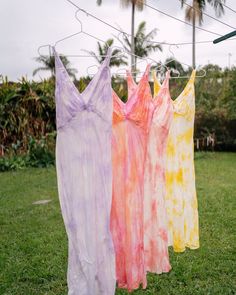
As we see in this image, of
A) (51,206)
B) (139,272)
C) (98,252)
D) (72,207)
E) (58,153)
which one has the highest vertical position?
(58,153)

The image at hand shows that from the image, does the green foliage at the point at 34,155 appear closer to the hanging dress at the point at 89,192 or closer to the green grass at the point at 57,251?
the green grass at the point at 57,251

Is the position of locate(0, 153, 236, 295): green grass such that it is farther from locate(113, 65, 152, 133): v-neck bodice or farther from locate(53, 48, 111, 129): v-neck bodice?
locate(53, 48, 111, 129): v-neck bodice

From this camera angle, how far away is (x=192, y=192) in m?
2.59

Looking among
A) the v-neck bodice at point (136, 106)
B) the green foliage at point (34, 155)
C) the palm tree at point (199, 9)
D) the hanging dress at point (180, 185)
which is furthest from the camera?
the green foliage at point (34, 155)

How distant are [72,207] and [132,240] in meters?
0.36

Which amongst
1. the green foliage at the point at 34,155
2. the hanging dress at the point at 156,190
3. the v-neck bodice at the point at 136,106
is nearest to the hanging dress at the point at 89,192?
the v-neck bodice at the point at 136,106

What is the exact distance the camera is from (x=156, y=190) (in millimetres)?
2273

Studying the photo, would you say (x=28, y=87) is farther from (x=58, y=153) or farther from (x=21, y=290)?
(x=58, y=153)

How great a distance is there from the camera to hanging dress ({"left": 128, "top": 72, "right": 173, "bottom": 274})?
2232mm

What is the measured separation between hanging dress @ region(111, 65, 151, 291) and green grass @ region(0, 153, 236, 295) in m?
0.97

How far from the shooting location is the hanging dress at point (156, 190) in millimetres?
2232

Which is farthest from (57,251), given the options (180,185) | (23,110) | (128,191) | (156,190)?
(23,110)

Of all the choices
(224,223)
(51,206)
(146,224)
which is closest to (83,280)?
(146,224)

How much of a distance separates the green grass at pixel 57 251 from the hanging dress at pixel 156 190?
0.82 metres
